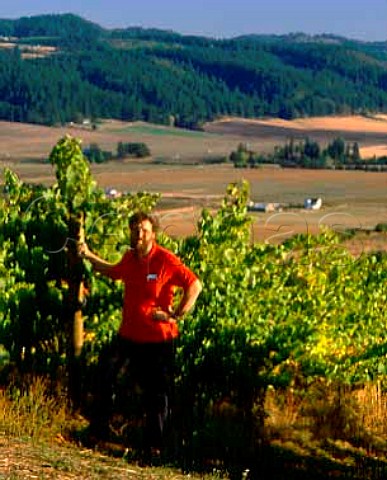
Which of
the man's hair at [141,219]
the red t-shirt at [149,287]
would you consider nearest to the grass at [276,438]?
the red t-shirt at [149,287]

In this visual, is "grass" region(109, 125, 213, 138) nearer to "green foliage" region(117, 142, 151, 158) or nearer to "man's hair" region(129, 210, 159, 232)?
"green foliage" region(117, 142, 151, 158)

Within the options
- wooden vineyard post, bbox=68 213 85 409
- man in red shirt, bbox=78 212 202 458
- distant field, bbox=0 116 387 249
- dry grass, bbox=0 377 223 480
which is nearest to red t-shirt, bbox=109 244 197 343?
man in red shirt, bbox=78 212 202 458

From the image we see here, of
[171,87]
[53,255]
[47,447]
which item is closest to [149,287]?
[47,447]

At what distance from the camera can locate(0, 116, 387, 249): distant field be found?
4647 centimetres

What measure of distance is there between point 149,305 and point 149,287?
127mm

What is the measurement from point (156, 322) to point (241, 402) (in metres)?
2.63

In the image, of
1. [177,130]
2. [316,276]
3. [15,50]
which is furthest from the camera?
[15,50]

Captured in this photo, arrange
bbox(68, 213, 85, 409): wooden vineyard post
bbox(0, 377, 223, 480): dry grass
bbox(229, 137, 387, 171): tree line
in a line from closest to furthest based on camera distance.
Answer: bbox(0, 377, 223, 480): dry grass → bbox(68, 213, 85, 409): wooden vineyard post → bbox(229, 137, 387, 171): tree line

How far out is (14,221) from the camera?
10.5 m

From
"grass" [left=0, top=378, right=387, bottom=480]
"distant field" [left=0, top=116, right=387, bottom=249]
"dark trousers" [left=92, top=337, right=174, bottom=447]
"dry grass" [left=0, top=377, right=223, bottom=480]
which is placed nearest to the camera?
"dry grass" [left=0, top=377, right=223, bottom=480]

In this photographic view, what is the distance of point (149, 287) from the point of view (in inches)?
309

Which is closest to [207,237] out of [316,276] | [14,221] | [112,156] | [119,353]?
[316,276]

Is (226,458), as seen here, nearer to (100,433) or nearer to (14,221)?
(100,433)

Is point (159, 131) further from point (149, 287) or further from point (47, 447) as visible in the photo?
point (149, 287)
